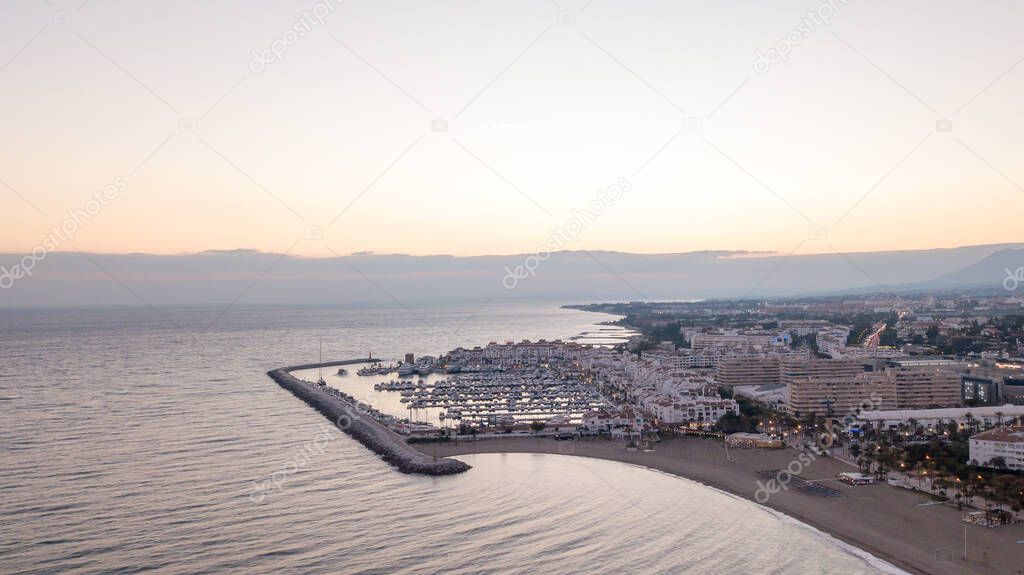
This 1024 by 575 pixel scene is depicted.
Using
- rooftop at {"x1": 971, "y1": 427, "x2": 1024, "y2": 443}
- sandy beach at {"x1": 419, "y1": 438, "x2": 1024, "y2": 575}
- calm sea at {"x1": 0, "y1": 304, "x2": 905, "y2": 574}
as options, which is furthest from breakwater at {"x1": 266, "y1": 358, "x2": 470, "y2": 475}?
rooftop at {"x1": 971, "y1": 427, "x2": 1024, "y2": 443}

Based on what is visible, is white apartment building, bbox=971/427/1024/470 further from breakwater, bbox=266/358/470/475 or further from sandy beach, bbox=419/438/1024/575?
breakwater, bbox=266/358/470/475

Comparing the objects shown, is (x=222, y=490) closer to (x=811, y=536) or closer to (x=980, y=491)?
(x=811, y=536)

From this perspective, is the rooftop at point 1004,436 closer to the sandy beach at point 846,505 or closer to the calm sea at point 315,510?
the sandy beach at point 846,505

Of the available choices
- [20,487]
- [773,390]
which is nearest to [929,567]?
[20,487]

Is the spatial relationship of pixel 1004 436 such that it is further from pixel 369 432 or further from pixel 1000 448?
pixel 369 432

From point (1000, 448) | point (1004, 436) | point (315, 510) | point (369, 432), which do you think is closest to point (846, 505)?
point (1000, 448)

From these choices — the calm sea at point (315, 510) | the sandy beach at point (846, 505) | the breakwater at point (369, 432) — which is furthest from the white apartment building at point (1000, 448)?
the breakwater at point (369, 432)

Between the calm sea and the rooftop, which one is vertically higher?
the rooftop
